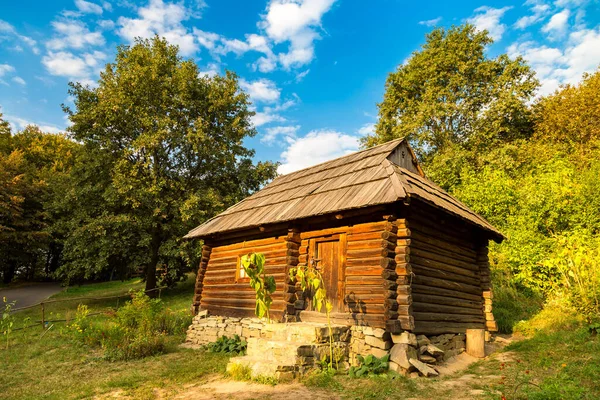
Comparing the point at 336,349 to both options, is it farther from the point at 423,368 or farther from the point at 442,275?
the point at 442,275

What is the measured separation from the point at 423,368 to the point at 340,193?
3948 mm

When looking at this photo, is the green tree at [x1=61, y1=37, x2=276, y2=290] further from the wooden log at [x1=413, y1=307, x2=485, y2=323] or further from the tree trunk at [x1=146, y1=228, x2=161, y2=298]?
the wooden log at [x1=413, y1=307, x2=485, y2=323]

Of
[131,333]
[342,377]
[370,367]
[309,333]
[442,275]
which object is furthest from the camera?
[131,333]

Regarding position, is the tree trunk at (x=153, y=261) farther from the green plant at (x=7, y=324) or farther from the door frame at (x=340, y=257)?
the door frame at (x=340, y=257)

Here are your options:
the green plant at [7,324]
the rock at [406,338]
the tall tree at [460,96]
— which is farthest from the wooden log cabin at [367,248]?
the tall tree at [460,96]

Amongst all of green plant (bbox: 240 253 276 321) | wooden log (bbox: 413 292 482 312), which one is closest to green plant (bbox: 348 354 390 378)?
wooden log (bbox: 413 292 482 312)

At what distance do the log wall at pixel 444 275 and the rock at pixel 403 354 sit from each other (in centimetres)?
75

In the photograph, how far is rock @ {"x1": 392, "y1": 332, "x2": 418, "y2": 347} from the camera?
22.2 ft

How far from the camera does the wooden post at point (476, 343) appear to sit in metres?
8.52

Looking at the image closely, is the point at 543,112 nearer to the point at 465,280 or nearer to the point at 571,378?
the point at 465,280

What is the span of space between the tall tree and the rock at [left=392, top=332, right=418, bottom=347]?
1621cm

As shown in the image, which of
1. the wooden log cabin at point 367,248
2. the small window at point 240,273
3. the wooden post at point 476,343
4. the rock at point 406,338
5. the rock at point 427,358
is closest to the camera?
the rock at point 406,338

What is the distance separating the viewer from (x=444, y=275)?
8.82m

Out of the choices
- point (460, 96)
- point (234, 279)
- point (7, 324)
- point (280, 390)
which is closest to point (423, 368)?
point (280, 390)
